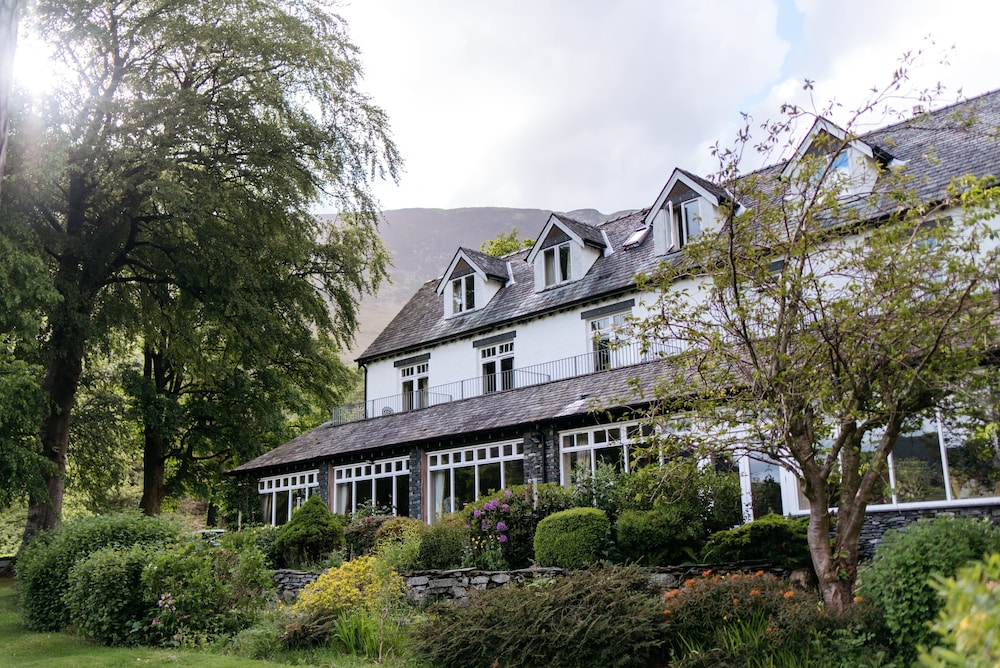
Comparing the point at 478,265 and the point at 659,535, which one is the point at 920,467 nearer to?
the point at 659,535

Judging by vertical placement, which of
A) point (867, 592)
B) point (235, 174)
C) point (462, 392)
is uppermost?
point (235, 174)

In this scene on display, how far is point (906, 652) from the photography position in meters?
Result: 7.57

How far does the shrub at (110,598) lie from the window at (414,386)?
15565mm

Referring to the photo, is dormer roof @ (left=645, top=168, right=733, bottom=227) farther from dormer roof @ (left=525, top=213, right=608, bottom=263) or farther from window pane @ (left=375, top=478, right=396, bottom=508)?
window pane @ (left=375, top=478, right=396, bottom=508)

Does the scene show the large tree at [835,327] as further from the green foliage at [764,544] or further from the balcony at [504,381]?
the balcony at [504,381]

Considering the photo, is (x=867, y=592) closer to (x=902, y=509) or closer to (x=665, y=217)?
(x=902, y=509)

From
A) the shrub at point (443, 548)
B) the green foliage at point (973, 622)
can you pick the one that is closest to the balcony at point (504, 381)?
the shrub at point (443, 548)

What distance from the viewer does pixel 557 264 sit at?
25.9 metres

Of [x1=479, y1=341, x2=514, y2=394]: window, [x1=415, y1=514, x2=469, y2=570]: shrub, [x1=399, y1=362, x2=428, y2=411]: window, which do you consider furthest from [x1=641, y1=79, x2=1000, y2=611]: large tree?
[x1=399, y1=362, x2=428, y2=411]: window

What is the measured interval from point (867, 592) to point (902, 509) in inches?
295

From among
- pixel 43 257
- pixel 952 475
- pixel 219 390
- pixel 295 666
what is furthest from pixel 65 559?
pixel 219 390

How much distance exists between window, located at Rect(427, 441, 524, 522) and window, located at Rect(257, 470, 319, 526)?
549cm

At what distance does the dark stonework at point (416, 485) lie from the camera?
22953 mm

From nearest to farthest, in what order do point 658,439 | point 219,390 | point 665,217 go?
1. point 658,439
2. point 665,217
3. point 219,390
